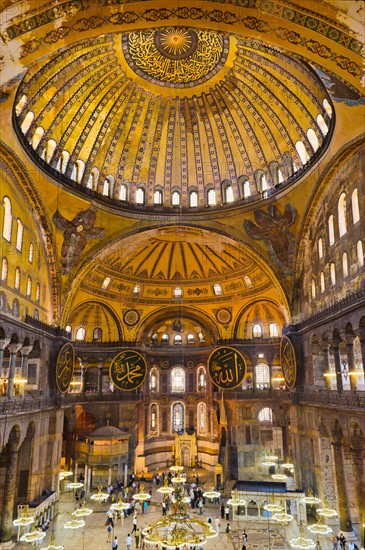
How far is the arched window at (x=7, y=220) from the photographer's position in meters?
15.5

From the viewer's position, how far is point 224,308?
27.5 m

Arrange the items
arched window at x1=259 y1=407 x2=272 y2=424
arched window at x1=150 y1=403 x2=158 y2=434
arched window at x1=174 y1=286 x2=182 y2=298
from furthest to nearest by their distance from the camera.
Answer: arched window at x1=150 y1=403 x2=158 y2=434 → arched window at x1=174 y1=286 x2=182 y2=298 → arched window at x1=259 y1=407 x2=272 y2=424

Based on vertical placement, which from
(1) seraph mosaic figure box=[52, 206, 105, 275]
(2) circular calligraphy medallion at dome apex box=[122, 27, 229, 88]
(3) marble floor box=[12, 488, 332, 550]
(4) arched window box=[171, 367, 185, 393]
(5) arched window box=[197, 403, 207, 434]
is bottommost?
(3) marble floor box=[12, 488, 332, 550]

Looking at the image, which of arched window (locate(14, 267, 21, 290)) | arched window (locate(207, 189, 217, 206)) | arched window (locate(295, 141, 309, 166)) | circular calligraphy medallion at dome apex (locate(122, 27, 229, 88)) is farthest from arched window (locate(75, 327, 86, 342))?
arched window (locate(295, 141, 309, 166))

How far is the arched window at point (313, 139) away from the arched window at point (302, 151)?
24.2 inches

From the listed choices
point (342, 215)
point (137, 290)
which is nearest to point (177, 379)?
point (137, 290)

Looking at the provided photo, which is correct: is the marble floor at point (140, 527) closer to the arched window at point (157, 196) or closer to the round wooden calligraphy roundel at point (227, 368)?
the round wooden calligraphy roundel at point (227, 368)

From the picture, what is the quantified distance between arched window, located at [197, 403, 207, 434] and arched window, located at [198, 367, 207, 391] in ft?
3.68

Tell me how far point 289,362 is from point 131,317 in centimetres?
1119

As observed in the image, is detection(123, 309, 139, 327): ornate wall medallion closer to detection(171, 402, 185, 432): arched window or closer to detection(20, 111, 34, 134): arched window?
detection(171, 402, 185, 432): arched window

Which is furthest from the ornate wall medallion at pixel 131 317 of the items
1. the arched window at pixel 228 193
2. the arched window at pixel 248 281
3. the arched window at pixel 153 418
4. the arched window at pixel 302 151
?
the arched window at pixel 302 151

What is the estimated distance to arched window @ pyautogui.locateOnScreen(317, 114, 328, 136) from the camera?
16219 mm

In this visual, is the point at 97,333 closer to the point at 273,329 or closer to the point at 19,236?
the point at 273,329

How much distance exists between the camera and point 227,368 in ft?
57.0
